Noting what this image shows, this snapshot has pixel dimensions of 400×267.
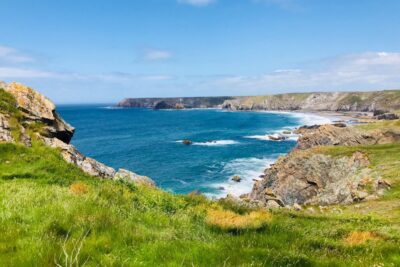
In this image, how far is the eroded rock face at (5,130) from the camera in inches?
795

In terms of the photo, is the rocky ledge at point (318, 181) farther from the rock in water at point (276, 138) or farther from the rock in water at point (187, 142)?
the rock in water at point (276, 138)

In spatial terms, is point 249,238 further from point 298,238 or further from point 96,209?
point 96,209

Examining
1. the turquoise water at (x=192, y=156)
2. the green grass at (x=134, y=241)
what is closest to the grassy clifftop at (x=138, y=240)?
the green grass at (x=134, y=241)

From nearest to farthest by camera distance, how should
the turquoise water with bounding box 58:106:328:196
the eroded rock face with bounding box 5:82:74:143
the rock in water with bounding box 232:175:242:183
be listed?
1. the eroded rock face with bounding box 5:82:74:143
2. the turquoise water with bounding box 58:106:328:196
3. the rock in water with bounding box 232:175:242:183

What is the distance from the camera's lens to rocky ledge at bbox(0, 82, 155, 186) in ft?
70.3

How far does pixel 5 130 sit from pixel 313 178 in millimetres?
43876

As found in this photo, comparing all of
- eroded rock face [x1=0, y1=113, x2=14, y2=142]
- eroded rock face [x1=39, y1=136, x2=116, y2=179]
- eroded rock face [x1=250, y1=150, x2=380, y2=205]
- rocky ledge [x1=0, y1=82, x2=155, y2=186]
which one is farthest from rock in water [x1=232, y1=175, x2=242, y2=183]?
eroded rock face [x1=0, y1=113, x2=14, y2=142]

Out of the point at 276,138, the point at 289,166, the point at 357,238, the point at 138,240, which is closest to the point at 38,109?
the point at 138,240

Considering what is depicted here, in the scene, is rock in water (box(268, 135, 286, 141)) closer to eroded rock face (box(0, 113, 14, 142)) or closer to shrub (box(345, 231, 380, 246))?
eroded rock face (box(0, 113, 14, 142))

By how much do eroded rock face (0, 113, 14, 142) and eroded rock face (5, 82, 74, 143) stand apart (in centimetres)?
170

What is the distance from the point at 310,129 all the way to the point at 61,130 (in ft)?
458

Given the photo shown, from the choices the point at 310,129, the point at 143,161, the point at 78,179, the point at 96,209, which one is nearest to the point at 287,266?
the point at 96,209

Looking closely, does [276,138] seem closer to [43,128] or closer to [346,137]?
[346,137]

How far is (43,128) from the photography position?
925 inches
